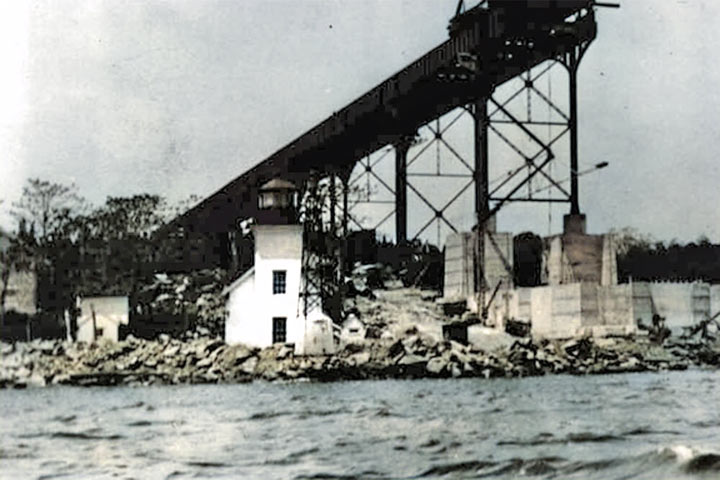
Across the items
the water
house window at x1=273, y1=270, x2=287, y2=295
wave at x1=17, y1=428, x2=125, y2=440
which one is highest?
house window at x1=273, y1=270, x2=287, y2=295

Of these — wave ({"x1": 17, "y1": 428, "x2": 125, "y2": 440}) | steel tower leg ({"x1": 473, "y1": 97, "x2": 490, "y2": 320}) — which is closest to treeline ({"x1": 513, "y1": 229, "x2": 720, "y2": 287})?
steel tower leg ({"x1": 473, "y1": 97, "x2": 490, "y2": 320})

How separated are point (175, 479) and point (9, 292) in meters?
35.7

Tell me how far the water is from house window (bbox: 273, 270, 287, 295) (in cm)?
1527

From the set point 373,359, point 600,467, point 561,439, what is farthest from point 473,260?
point 600,467

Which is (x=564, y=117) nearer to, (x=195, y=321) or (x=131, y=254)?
(x=195, y=321)

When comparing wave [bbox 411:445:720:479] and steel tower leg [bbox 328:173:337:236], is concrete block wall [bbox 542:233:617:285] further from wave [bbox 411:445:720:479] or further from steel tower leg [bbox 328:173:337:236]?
wave [bbox 411:445:720:479]

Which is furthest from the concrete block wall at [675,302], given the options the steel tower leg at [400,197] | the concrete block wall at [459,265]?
the steel tower leg at [400,197]

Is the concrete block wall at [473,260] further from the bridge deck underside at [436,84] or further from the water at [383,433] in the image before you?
the water at [383,433]

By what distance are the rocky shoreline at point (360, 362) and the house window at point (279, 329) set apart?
8.22ft

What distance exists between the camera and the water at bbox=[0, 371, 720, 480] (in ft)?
45.5

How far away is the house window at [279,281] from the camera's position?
154 feet

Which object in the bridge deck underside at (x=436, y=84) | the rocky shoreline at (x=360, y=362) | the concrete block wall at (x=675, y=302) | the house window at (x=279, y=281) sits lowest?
the rocky shoreline at (x=360, y=362)

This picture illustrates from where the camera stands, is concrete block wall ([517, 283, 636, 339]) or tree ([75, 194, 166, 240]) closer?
concrete block wall ([517, 283, 636, 339])

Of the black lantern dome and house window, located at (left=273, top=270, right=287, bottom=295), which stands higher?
the black lantern dome
